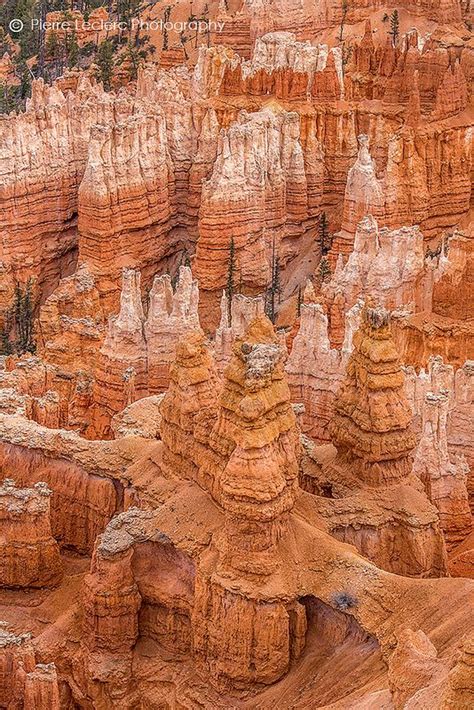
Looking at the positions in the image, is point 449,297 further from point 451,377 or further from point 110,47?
point 110,47

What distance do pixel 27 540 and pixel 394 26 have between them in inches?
1830

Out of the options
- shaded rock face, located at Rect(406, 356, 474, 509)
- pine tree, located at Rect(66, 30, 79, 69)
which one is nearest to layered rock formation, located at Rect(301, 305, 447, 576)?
shaded rock face, located at Rect(406, 356, 474, 509)

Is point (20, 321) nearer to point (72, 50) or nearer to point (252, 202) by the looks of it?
point (252, 202)

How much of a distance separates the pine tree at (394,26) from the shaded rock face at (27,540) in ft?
143

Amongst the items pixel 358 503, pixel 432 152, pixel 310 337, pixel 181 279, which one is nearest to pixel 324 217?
Result: pixel 432 152

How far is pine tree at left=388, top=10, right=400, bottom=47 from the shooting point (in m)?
64.8

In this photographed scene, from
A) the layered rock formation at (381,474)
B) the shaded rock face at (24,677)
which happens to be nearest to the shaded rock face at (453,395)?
the layered rock formation at (381,474)

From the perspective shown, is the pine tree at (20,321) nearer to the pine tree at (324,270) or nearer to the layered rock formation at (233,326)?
the pine tree at (324,270)

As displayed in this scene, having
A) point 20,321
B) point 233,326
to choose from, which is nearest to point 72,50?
point 20,321

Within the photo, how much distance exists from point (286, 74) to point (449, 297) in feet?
68.2

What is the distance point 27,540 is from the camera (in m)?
25.8

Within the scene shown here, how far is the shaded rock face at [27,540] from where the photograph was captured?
25.6m

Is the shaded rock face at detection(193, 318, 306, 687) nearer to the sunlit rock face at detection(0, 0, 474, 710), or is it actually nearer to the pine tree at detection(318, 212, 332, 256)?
the sunlit rock face at detection(0, 0, 474, 710)

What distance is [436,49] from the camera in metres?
57.7
